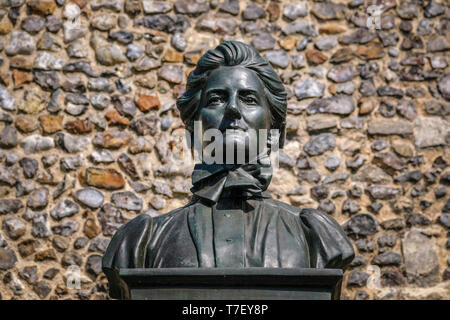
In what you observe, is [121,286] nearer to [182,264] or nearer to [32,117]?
[182,264]

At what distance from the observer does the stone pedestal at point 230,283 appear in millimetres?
2188

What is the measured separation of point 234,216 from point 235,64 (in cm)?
56

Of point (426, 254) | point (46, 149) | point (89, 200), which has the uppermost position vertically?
point (46, 149)

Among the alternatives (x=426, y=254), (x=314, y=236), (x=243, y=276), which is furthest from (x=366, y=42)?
(x=243, y=276)

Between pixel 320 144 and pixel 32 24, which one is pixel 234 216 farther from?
pixel 32 24

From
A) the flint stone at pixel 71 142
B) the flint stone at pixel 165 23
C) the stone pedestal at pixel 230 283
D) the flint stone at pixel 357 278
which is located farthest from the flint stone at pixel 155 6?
the stone pedestal at pixel 230 283

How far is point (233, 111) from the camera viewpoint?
2.56 metres

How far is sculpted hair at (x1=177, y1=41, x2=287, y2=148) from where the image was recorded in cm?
270

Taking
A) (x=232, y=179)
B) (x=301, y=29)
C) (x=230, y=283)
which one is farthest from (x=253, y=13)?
(x=230, y=283)

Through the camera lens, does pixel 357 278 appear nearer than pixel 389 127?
Yes

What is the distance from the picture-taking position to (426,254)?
5.16 m

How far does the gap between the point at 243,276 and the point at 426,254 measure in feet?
10.7

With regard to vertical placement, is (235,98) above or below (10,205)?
above

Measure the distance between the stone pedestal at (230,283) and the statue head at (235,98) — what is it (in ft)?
1.77
